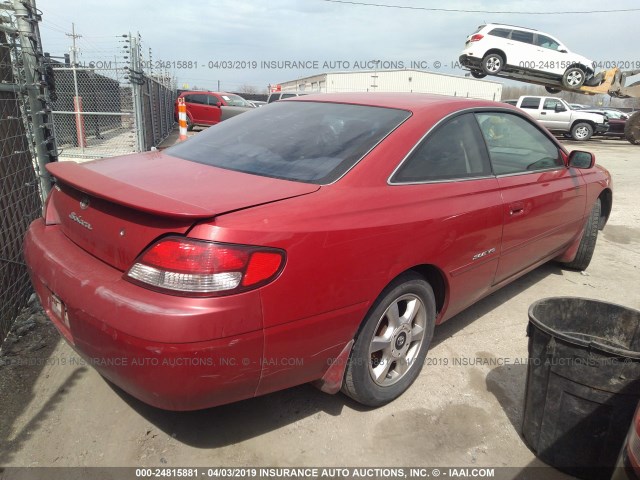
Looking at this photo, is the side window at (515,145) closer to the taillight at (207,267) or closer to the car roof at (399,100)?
the car roof at (399,100)

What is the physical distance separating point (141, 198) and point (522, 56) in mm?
19682

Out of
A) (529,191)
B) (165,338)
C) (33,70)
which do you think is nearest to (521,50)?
(529,191)

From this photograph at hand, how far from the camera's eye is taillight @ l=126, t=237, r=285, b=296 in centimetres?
169

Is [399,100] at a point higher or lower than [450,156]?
higher

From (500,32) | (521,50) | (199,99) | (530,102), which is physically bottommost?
(199,99)

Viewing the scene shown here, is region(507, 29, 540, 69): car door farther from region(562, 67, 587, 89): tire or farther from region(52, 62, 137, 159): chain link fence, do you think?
region(52, 62, 137, 159): chain link fence

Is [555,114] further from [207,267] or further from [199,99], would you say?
[207,267]

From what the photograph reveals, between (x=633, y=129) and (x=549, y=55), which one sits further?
(x=633, y=129)

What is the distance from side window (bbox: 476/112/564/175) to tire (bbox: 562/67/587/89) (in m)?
18.0

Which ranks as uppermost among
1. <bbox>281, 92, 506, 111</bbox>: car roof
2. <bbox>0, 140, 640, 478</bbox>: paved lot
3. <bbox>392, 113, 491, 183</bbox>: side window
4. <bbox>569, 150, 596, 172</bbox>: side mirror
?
<bbox>281, 92, 506, 111</bbox>: car roof

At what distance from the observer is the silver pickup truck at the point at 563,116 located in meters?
19.5

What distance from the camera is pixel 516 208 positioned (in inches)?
119

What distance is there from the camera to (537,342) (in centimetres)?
213

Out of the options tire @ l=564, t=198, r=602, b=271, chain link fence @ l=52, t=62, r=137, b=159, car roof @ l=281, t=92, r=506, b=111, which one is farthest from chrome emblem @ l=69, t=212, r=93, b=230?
chain link fence @ l=52, t=62, r=137, b=159
